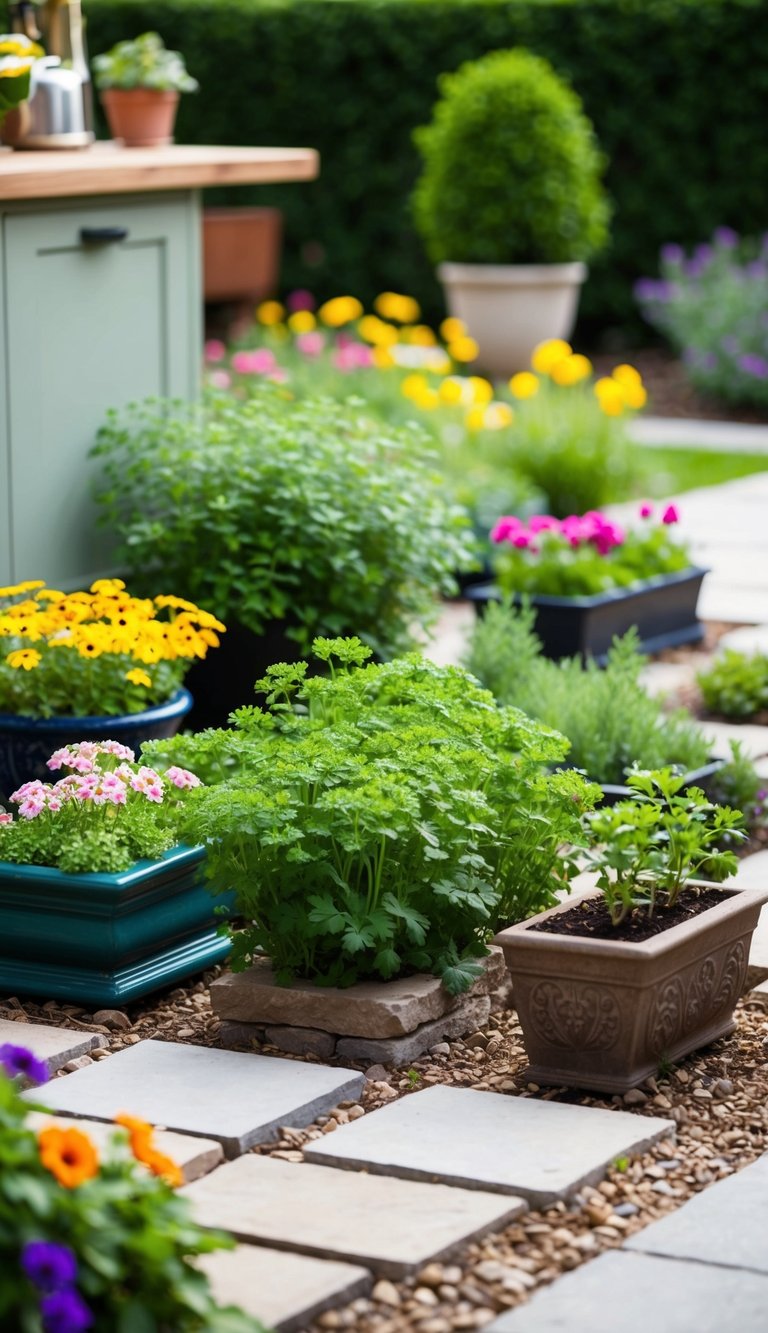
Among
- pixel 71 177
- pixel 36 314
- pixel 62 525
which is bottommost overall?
pixel 62 525

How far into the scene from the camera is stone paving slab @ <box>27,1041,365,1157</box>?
3.13 m

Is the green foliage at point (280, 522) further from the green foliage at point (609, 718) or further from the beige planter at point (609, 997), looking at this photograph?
the beige planter at point (609, 997)

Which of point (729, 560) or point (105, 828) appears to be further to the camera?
point (729, 560)

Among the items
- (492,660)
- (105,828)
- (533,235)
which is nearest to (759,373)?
(533,235)

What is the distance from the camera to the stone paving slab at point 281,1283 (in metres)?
2.53

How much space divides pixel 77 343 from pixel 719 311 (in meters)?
8.25

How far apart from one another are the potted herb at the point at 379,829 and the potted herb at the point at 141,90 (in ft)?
9.56

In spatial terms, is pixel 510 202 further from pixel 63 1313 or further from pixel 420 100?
pixel 63 1313

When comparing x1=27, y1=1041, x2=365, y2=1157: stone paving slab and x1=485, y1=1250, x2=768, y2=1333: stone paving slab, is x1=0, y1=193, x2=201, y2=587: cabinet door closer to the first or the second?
x1=27, y1=1041, x2=365, y2=1157: stone paving slab

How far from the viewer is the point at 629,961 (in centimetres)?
325

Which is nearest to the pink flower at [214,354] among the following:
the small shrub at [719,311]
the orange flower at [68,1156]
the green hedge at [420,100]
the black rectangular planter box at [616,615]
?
the small shrub at [719,311]

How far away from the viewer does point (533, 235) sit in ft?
41.9

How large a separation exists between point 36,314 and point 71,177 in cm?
35

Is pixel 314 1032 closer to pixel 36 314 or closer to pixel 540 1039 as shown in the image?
pixel 540 1039
